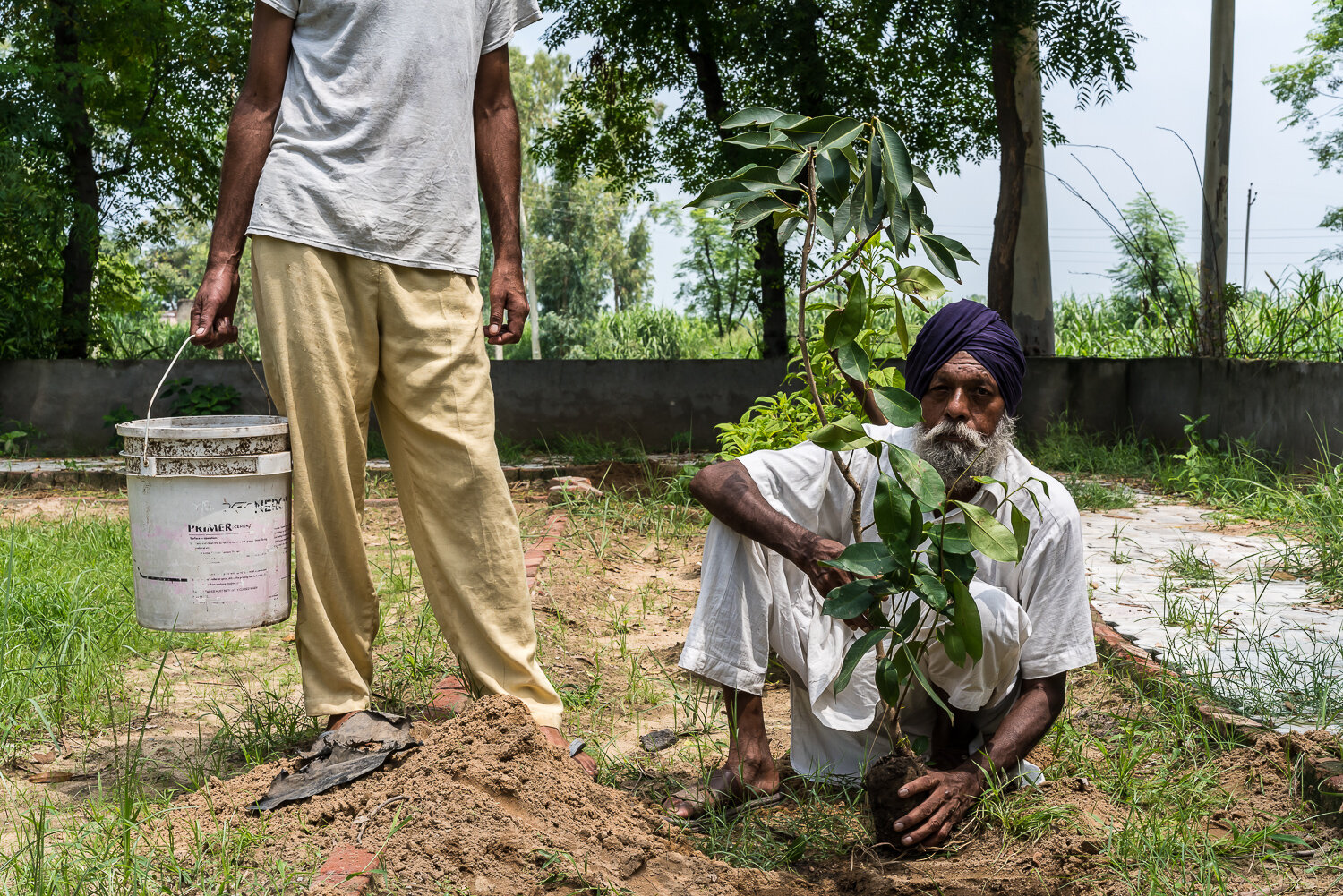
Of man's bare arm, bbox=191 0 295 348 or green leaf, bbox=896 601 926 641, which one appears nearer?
green leaf, bbox=896 601 926 641

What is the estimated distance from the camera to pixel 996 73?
26.8ft

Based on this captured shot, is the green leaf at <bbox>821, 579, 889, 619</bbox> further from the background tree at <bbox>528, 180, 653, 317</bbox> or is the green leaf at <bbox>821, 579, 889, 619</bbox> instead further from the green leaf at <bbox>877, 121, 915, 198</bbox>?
the background tree at <bbox>528, 180, 653, 317</bbox>

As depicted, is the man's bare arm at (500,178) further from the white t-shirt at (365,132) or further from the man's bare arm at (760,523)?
the man's bare arm at (760,523)

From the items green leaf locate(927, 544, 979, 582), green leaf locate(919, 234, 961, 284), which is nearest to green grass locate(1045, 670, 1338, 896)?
green leaf locate(927, 544, 979, 582)

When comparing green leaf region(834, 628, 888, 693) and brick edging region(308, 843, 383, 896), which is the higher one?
green leaf region(834, 628, 888, 693)

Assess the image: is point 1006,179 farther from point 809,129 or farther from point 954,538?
point 954,538

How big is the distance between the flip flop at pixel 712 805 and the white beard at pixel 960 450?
796 mm

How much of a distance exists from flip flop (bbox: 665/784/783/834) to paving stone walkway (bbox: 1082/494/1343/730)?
1.35 metres

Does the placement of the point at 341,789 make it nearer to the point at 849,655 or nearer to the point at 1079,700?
the point at 849,655

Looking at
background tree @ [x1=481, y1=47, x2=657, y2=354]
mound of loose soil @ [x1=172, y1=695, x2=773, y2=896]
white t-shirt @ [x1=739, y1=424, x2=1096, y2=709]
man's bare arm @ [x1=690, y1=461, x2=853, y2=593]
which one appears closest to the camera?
mound of loose soil @ [x1=172, y1=695, x2=773, y2=896]

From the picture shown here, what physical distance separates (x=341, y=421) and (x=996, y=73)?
7132 mm

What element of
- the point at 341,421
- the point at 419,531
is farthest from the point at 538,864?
the point at 341,421

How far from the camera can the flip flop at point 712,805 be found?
224 centimetres

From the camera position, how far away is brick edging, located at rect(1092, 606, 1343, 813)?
234 cm
